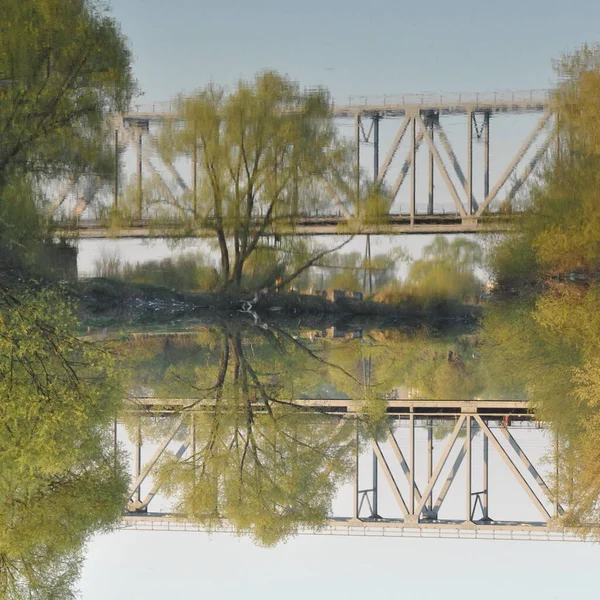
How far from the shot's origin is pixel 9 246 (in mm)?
24812

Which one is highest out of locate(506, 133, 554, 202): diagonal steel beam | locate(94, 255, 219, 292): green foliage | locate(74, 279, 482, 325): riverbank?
locate(506, 133, 554, 202): diagonal steel beam

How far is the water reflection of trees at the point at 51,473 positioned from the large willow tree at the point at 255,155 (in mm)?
17057

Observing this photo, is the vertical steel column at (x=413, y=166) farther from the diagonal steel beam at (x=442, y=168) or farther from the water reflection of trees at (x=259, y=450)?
the water reflection of trees at (x=259, y=450)

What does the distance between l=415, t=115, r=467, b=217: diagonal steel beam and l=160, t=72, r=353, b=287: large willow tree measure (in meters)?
12.7

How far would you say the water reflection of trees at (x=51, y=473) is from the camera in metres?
10.8

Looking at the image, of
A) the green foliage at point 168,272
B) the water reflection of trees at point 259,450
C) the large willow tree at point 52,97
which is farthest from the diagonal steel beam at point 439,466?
the green foliage at point 168,272

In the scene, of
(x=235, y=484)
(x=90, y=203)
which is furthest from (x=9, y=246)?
(x=235, y=484)

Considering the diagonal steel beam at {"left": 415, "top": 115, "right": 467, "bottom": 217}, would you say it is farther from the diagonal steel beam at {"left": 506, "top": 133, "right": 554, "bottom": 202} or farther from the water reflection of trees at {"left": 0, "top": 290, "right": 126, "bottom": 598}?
the water reflection of trees at {"left": 0, "top": 290, "right": 126, "bottom": 598}

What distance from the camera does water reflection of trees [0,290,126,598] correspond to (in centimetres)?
1080

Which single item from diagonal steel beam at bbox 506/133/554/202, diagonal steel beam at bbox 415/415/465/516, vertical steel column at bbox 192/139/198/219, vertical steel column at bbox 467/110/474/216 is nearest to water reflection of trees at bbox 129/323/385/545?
diagonal steel beam at bbox 415/415/465/516

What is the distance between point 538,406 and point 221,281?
1661 cm

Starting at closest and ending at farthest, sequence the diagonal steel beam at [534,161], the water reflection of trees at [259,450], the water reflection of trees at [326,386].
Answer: the water reflection of trees at [259,450] < the water reflection of trees at [326,386] < the diagonal steel beam at [534,161]

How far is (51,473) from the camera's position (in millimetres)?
11211

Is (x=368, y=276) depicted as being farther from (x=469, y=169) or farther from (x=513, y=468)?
(x=513, y=468)
